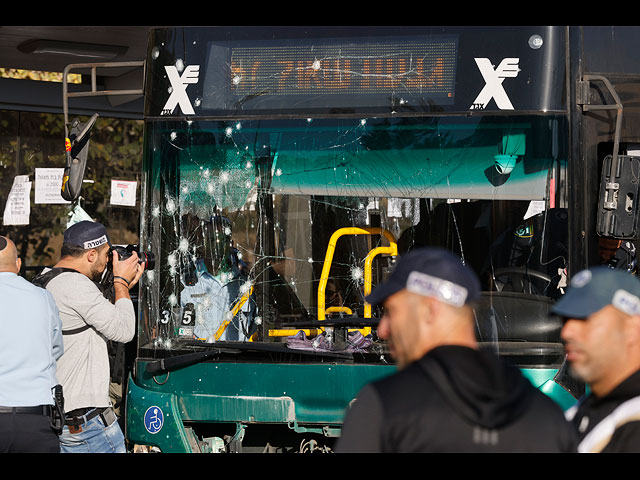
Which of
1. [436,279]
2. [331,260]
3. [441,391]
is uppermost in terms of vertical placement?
[436,279]

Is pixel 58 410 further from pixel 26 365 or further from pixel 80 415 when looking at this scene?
pixel 80 415

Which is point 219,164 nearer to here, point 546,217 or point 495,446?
point 546,217

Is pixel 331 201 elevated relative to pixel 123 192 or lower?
lower

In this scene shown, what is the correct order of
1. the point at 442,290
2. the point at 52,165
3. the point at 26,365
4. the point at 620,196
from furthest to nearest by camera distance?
the point at 52,165 < the point at 620,196 < the point at 26,365 < the point at 442,290

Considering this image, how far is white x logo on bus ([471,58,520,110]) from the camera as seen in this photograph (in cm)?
517

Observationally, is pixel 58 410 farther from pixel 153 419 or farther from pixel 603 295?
pixel 603 295

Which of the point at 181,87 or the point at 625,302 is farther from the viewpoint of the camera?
the point at 181,87

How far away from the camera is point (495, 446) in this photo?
94.1 inches

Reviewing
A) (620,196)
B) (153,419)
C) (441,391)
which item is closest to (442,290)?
(441,391)

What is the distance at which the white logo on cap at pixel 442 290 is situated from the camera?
2.49 m

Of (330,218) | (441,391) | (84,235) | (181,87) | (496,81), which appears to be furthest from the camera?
(181,87)

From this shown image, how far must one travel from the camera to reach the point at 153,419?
5504mm

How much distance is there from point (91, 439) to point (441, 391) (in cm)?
329
